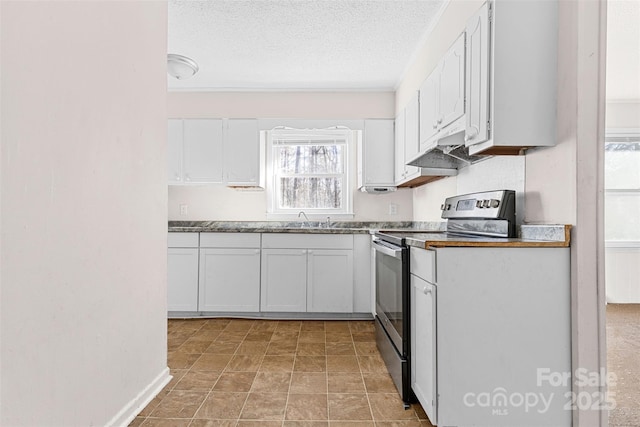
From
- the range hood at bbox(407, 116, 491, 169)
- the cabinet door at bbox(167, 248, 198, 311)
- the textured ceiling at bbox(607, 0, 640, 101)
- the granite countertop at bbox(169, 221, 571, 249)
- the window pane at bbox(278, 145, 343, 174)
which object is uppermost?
the textured ceiling at bbox(607, 0, 640, 101)

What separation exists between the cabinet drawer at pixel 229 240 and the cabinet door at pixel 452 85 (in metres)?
2.00

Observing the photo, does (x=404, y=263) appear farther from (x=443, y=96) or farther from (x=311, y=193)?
(x=311, y=193)

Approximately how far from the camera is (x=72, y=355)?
55.1 inches

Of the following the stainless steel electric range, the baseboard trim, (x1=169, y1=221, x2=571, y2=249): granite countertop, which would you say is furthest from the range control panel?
the baseboard trim

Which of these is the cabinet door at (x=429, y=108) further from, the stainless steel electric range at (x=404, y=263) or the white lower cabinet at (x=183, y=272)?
the white lower cabinet at (x=183, y=272)

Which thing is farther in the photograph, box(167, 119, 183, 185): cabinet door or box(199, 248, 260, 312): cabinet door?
box(167, 119, 183, 185): cabinet door

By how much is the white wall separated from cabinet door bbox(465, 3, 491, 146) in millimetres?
1625

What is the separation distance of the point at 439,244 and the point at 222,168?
2.87 meters

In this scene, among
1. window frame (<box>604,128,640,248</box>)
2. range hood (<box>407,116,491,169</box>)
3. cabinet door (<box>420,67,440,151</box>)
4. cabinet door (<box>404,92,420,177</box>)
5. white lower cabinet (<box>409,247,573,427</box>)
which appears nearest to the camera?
white lower cabinet (<box>409,247,573,427</box>)

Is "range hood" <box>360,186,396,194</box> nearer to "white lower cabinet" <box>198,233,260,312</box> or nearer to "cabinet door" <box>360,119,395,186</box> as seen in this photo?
"cabinet door" <box>360,119,395,186</box>

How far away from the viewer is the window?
4.29m

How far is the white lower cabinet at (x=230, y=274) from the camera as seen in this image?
3.56 m

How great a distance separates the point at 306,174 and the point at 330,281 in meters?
1.33

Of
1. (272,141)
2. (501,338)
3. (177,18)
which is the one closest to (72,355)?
(501,338)
